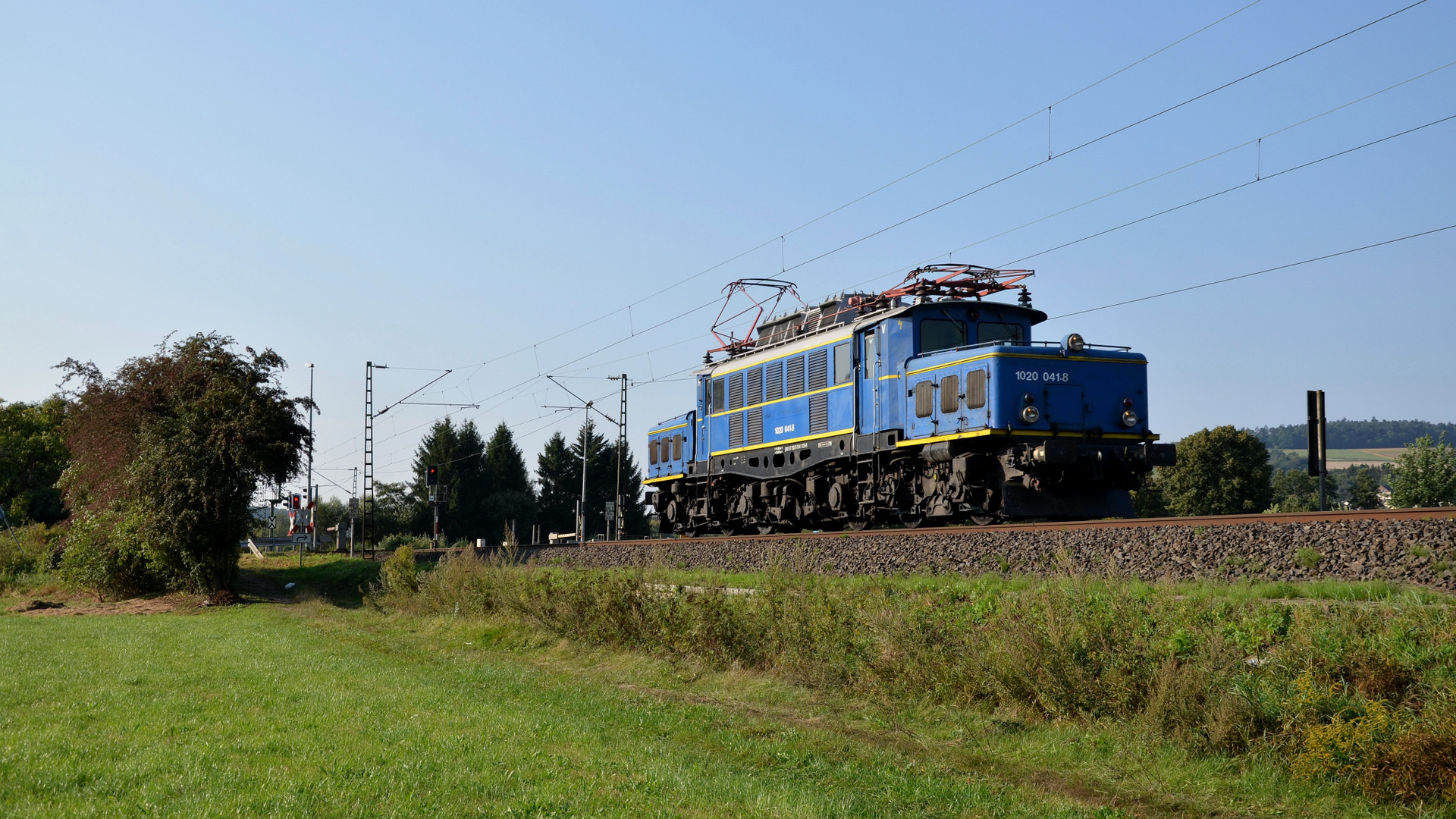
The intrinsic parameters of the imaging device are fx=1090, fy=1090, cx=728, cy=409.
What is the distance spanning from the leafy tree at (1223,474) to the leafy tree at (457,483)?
53324 mm

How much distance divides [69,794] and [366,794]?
1982 mm

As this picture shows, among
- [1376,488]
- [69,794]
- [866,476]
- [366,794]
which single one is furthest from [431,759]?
[1376,488]

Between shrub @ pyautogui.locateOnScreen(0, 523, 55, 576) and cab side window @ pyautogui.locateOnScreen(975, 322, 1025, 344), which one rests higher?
cab side window @ pyautogui.locateOnScreen(975, 322, 1025, 344)

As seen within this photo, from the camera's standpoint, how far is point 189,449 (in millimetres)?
A: 28000

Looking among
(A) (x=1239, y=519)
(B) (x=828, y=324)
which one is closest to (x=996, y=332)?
(B) (x=828, y=324)

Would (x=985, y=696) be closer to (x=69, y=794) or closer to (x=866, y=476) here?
(x=69, y=794)

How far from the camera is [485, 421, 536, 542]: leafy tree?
89.7 m

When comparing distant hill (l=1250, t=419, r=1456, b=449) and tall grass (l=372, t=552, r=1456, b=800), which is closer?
tall grass (l=372, t=552, r=1456, b=800)

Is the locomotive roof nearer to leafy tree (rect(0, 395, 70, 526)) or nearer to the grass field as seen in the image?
the grass field

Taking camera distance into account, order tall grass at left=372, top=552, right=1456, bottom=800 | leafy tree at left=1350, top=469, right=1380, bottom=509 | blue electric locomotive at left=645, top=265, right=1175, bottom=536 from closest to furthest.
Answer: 1. tall grass at left=372, top=552, right=1456, bottom=800
2. blue electric locomotive at left=645, top=265, right=1175, bottom=536
3. leafy tree at left=1350, top=469, right=1380, bottom=509

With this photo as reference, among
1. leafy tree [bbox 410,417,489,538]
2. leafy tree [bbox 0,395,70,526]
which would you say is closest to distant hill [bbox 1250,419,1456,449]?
leafy tree [bbox 410,417,489,538]

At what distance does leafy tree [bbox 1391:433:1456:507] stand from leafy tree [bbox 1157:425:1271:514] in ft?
28.5

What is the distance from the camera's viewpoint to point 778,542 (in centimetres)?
1906

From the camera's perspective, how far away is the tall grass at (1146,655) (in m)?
7.26
